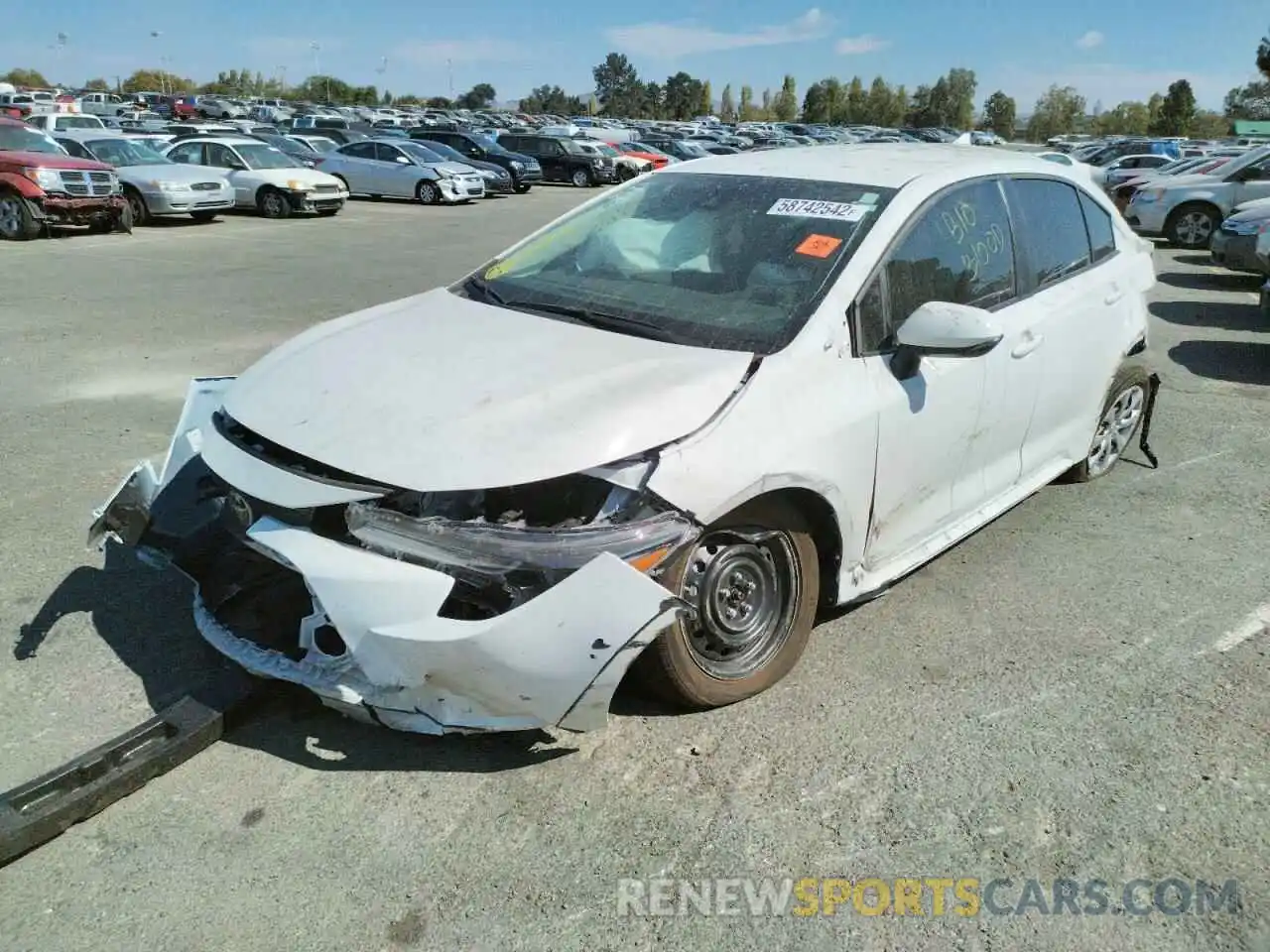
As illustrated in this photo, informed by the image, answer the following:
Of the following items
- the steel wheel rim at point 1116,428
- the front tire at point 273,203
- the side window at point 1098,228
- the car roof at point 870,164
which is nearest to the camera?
the car roof at point 870,164

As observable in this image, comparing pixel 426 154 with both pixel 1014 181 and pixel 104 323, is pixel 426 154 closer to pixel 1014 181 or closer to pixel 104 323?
pixel 104 323

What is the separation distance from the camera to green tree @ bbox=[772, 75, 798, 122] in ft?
384

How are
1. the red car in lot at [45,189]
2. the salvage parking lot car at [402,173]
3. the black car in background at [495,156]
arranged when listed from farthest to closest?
the black car in background at [495,156] → the salvage parking lot car at [402,173] → the red car in lot at [45,189]

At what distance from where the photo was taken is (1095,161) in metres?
31.0

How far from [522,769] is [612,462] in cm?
99

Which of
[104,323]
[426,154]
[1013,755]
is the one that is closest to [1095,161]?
[426,154]

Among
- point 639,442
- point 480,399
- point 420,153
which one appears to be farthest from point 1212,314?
point 420,153

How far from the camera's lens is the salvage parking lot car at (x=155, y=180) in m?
16.3

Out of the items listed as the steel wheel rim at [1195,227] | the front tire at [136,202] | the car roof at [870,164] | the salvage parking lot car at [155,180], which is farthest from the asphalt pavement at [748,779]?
the front tire at [136,202]

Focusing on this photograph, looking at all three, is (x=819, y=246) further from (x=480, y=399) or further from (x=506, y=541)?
(x=506, y=541)

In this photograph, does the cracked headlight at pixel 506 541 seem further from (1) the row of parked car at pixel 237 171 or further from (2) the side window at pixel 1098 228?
(1) the row of parked car at pixel 237 171

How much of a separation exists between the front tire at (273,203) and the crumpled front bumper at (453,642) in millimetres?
17823

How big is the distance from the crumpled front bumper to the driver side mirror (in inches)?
51.9

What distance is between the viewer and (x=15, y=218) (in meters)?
14.1
